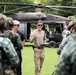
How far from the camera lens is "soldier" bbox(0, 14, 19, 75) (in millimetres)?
4730

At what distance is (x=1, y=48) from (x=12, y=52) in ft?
0.57

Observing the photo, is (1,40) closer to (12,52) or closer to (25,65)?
(12,52)

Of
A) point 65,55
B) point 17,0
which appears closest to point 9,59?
point 65,55

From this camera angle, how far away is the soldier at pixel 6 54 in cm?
473

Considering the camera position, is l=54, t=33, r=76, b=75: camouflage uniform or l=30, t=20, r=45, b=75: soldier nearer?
l=54, t=33, r=76, b=75: camouflage uniform

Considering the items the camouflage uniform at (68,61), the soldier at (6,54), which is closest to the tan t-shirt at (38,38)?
the soldier at (6,54)

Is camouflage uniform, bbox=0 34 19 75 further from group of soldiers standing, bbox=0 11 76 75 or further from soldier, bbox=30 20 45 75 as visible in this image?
soldier, bbox=30 20 45 75

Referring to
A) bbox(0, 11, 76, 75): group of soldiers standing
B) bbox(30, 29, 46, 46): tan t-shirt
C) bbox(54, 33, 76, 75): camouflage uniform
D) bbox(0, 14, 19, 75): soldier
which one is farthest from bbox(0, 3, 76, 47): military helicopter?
bbox(54, 33, 76, 75): camouflage uniform

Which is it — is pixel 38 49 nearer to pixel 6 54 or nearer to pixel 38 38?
pixel 38 38

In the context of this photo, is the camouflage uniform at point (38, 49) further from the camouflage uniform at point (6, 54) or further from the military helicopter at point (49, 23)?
the military helicopter at point (49, 23)

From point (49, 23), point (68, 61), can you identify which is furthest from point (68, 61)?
point (49, 23)

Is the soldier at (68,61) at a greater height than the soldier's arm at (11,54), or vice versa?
the soldier at (68,61)

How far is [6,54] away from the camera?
479 centimetres

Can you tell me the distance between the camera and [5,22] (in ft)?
16.4
